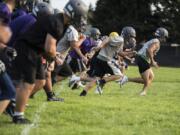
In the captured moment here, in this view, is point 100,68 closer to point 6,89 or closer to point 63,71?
point 63,71

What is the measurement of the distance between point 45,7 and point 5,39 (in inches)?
118

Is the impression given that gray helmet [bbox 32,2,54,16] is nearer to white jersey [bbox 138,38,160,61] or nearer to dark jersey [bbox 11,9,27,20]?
dark jersey [bbox 11,9,27,20]

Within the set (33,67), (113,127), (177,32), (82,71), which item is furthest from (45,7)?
(177,32)

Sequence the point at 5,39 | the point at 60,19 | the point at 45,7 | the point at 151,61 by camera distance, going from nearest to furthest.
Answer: the point at 5,39, the point at 60,19, the point at 45,7, the point at 151,61

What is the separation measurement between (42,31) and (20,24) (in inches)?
35.4

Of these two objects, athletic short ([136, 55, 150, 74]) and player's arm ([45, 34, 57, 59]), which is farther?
athletic short ([136, 55, 150, 74])

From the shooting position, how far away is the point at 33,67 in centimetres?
820

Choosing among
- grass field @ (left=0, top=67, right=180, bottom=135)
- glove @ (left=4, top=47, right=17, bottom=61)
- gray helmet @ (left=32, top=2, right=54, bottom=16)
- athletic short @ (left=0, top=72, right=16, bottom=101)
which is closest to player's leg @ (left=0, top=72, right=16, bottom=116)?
athletic short @ (left=0, top=72, right=16, bottom=101)

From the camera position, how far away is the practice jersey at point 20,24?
8875mm

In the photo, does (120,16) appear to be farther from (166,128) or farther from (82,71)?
(166,128)

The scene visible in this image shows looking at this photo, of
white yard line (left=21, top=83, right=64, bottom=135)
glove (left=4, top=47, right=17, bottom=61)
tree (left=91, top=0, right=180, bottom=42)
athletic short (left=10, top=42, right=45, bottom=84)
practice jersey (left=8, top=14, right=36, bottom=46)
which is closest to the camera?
glove (left=4, top=47, right=17, bottom=61)

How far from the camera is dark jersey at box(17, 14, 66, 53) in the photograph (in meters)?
7.86

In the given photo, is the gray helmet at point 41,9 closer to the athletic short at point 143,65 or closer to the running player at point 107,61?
the running player at point 107,61

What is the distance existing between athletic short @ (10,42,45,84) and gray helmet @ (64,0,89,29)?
0.74m
